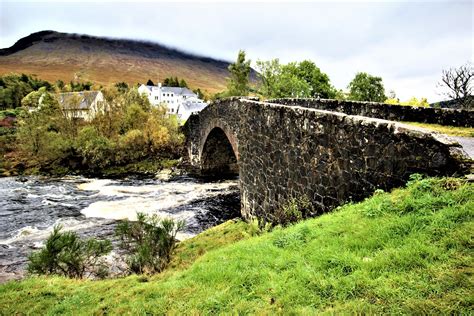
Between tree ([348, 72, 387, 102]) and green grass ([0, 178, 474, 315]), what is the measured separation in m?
56.5

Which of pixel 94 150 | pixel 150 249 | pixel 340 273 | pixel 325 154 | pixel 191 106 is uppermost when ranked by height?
pixel 191 106

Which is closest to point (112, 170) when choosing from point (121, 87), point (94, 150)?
point (94, 150)

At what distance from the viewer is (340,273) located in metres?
5.31

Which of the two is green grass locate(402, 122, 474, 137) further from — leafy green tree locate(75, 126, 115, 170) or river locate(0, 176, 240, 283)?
leafy green tree locate(75, 126, 115, 170)

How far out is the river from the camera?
1781 cm

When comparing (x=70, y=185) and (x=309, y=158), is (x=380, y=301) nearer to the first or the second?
(x=309, y=158)

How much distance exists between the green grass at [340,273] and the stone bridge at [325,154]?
1.94ft

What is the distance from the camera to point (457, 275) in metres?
4.25

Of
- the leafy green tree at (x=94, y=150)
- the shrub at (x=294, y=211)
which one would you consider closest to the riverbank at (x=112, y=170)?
the leafy green tree at (x=94, y=150)

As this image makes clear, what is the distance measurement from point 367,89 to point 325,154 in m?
55.2

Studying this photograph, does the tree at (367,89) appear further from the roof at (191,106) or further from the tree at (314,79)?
the roof at (191,106)

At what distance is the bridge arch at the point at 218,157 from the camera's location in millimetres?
33125

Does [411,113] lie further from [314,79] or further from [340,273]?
[314,79]

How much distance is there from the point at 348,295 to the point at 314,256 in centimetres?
123
